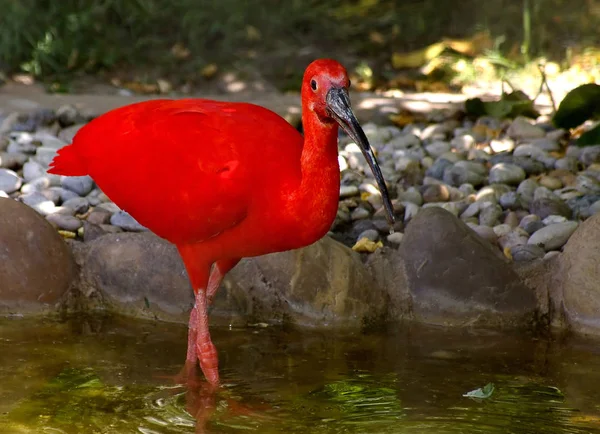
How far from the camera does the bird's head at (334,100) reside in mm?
3512

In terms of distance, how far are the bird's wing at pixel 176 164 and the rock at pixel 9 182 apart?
5.38 feet

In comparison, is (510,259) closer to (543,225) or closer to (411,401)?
(543,225)

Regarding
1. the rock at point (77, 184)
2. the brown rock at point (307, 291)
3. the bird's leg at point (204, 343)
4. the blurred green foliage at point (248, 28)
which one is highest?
the blurred green foliage at point (248, 28)

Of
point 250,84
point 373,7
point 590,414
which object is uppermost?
point 373,7

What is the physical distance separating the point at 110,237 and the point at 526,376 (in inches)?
78.7

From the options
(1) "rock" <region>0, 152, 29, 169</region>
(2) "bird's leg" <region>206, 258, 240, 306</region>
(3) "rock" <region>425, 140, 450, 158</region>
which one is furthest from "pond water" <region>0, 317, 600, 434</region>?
(3) "rock" <region>425, 140, 450, 158</region>

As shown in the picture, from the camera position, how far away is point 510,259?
494 centimetres

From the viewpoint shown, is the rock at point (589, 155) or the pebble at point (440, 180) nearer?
the pebble at point (440, 180)

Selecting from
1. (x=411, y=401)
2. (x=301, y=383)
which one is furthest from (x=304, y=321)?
(x=411, y=401)

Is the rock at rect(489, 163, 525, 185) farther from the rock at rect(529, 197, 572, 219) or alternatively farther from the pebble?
the rock at rect(529, 197, 572, 219)

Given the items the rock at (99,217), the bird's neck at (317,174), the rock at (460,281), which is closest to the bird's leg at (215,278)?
the bird's neck at (317,174)

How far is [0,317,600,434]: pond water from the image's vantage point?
3725mm

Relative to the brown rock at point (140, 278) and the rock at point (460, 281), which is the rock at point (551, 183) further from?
the brown rock at point (140, 278)

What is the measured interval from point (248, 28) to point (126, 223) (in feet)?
15.5
